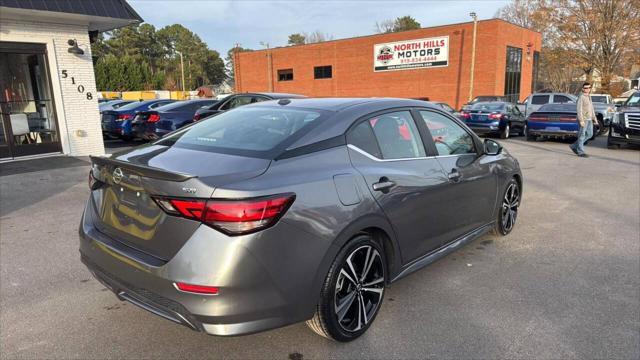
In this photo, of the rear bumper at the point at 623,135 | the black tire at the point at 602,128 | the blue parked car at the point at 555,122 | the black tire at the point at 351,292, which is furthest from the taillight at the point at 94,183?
the black tire at the point at 602,128

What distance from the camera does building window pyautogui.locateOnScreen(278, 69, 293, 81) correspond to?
44.0 m

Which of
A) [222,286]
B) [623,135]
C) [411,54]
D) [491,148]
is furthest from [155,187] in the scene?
[411,54]

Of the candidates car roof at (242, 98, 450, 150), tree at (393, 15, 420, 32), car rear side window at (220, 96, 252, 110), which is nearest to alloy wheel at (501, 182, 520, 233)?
car roof at (242, 98, 450, 150)

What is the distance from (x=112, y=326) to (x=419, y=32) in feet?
111

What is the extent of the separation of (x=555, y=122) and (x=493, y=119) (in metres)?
2.37

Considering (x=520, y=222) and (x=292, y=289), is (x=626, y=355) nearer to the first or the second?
(x=292, y=289)

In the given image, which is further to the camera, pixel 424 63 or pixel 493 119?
pixel 424 63

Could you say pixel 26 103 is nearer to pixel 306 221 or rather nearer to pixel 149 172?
pixel 149 172

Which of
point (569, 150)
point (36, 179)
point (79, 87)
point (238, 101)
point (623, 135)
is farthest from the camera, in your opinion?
point (569, 150)

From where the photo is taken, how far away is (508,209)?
5.09 meters

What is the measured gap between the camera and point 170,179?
2.39 m

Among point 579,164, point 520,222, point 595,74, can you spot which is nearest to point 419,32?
point 595,74

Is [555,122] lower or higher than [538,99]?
lower

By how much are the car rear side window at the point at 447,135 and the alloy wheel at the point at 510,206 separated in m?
1.00
